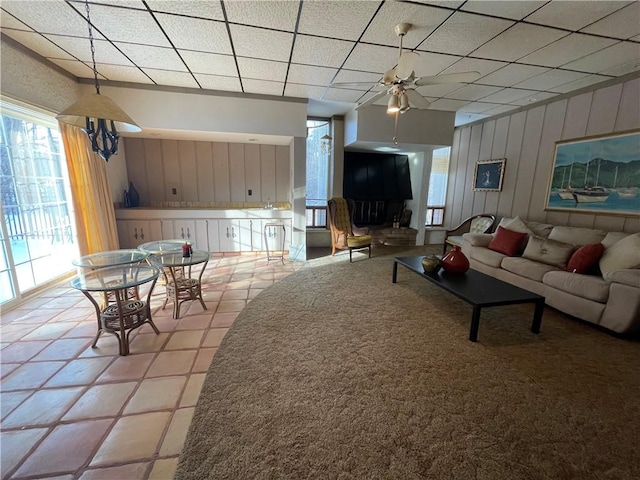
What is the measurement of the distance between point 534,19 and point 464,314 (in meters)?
2.69

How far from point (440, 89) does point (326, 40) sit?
6.89ft

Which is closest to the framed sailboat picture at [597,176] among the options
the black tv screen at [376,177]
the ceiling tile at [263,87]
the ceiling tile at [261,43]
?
the black tv screen at [376,177]

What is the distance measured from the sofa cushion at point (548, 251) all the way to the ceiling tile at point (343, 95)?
3.20 metres

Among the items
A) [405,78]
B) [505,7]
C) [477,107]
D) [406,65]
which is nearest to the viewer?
[505,7]

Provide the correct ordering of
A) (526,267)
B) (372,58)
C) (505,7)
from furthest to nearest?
(526,267) → (372,58) → (505,7)

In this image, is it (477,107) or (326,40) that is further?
(477,107)

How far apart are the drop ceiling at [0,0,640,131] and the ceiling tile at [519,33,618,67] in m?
0.02

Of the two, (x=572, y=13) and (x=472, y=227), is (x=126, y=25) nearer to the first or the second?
(x=572, y=13)

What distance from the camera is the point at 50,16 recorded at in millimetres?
2246

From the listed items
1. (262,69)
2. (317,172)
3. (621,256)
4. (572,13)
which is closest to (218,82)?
(262,69)

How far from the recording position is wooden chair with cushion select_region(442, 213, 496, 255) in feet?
15.9

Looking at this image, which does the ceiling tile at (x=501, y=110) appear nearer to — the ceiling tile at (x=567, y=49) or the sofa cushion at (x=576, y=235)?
the ceiling tile at (x=567, y=49)

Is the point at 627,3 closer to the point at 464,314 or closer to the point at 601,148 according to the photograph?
the point at 601,148

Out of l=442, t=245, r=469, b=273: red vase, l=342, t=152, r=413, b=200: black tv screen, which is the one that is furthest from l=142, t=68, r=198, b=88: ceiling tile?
l=442, t=245, r=469, b=273: red vase
